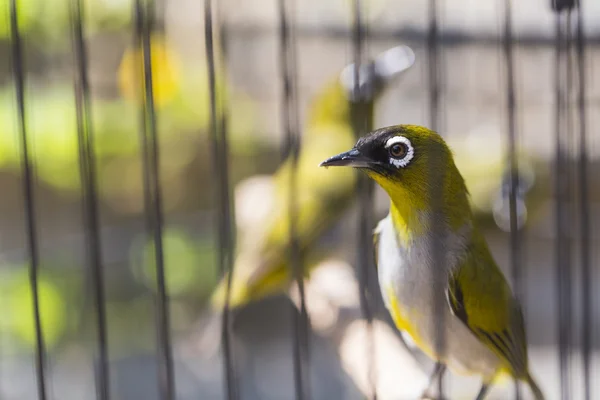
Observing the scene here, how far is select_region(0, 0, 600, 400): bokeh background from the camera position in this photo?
1.59 m

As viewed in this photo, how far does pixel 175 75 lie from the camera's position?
1768 millimetres

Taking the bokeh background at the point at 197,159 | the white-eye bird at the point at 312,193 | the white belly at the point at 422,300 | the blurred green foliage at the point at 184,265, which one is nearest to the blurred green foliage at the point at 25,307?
the bokeh background at the point at 197,159

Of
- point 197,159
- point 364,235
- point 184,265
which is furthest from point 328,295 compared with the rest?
point 197,159

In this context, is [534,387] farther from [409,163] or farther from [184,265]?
[184,265]

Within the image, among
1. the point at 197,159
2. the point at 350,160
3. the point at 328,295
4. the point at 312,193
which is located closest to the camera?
the point at 350,160

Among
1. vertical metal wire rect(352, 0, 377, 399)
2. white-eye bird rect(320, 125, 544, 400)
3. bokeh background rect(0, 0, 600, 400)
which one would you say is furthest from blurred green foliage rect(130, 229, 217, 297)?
white-eye bird rect(320, 125, 544, 400)

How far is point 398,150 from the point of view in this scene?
0.50 meters

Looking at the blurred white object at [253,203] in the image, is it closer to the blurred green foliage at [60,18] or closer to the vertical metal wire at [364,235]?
the vertical metal wire at [364,235]

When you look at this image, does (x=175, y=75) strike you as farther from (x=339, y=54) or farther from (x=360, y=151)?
(x=360, y=151)

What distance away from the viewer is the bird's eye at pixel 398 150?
1.64 ft

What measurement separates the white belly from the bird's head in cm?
4

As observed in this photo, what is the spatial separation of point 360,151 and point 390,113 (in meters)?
1.15

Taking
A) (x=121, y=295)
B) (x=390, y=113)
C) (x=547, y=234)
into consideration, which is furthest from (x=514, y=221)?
(x=547, y=234)

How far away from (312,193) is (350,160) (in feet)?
2.82
